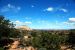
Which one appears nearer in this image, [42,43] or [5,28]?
[42,43]

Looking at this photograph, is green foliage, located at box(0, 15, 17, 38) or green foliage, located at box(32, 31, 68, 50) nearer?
green foliage, located at box(32, 31, 68, 50)

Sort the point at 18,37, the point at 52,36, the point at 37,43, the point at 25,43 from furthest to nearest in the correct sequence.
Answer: the point at 18,37, the point at 25,43, the point at 37,43, the point at 52,36

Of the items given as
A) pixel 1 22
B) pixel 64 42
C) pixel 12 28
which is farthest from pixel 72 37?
pixel 1 22

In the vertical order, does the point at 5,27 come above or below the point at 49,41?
A: above

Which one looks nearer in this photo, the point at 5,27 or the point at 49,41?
the point at 49,41

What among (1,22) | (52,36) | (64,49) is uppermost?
(1,22)

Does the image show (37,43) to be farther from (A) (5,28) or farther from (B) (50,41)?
(A) (5,28)

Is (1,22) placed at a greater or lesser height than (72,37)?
greater

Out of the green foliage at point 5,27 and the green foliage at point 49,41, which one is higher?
the green foliage at point 5,27

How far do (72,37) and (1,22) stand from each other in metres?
20.4

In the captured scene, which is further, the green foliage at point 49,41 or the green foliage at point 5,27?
the green foliage at point 5,27

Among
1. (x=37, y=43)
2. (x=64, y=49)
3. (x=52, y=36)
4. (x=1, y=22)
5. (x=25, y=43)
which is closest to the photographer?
(x=52, y=36)

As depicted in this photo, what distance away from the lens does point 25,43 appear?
4828 cm

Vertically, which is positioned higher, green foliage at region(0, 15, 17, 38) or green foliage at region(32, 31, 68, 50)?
green foliage at region(0, 15, 17, 38)
